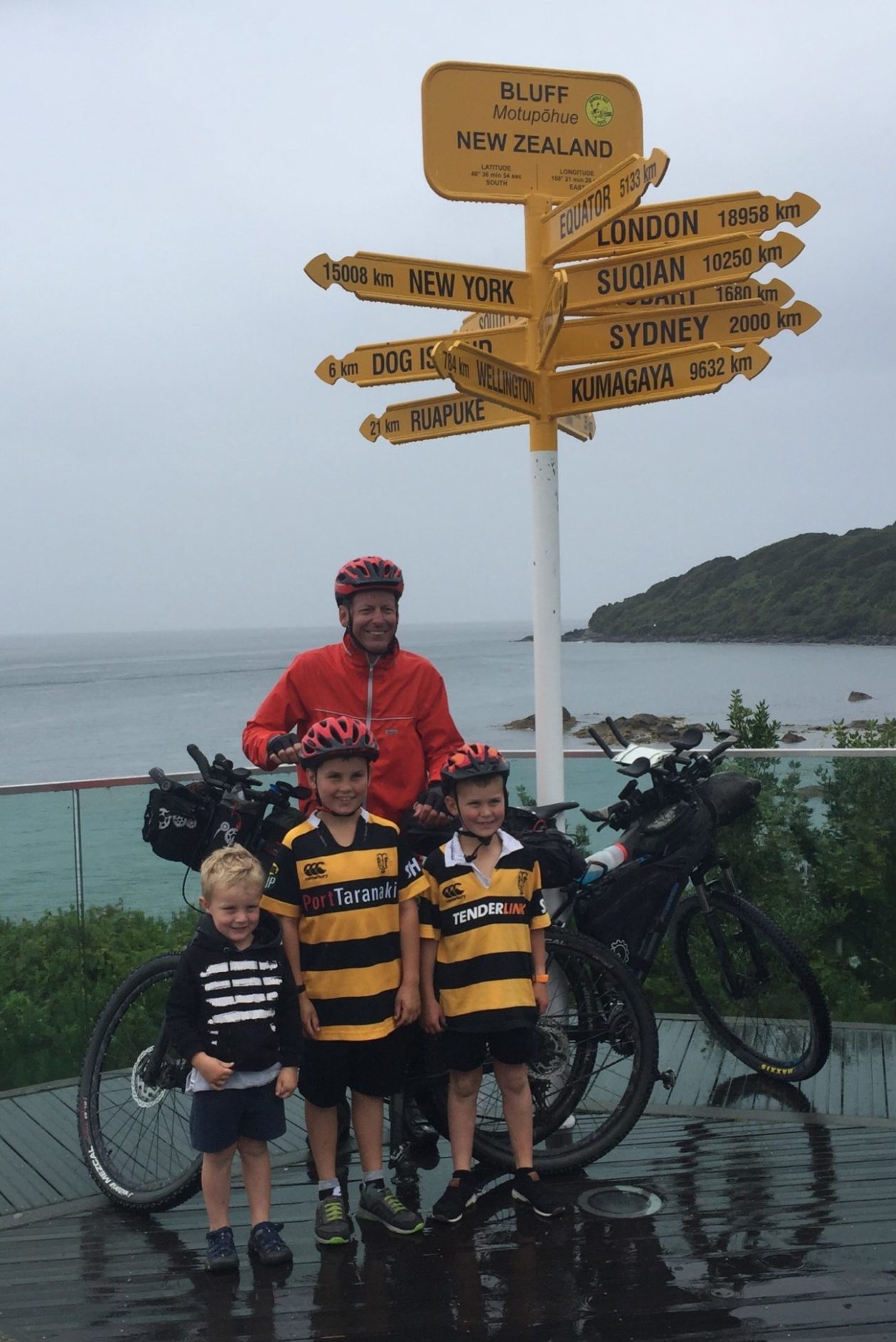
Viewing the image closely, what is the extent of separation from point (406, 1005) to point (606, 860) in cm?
109

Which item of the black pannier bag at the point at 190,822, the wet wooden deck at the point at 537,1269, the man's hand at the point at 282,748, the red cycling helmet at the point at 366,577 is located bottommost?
the wet wooden deck at the point at 537,1269

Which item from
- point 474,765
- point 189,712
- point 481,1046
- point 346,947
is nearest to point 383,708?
point 474,765

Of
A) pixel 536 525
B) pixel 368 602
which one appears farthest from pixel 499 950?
pixel 536 525

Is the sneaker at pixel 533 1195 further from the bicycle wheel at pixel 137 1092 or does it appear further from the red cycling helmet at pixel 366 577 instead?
the red cycling helmet at pixel 366 577

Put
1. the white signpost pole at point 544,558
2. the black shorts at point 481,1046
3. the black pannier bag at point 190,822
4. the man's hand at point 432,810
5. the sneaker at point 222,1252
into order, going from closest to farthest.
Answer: the sneaker at point 222,1252 → the black shorts at point 481,1046 → the man's hand at point 432,810 → the black pannier bag at point 190,822 → the white signpost pole at point 544,558

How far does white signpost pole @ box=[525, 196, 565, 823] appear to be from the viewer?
4.83m

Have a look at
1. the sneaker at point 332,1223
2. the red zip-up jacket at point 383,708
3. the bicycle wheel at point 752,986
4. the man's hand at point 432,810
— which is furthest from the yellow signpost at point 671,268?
the sneaker at point 332,1223

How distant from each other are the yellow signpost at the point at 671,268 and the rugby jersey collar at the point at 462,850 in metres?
1.78

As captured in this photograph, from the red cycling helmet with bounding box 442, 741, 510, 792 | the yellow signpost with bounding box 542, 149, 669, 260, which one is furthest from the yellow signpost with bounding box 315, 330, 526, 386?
the red cycling helmet with bounding box 442, 741, 510, 792

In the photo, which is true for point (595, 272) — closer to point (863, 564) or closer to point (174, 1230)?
point (174, 1230)

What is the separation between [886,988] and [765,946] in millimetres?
718

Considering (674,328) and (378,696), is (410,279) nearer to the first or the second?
(674,328)

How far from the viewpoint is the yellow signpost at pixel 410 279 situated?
182 inches

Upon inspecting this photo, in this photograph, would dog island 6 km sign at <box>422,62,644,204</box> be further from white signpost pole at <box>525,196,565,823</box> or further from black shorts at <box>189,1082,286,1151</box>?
black shorts at <box>189,1082,286,1151</box>
